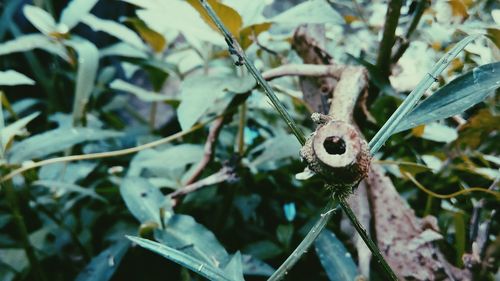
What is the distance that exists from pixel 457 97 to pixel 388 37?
185 millimetres

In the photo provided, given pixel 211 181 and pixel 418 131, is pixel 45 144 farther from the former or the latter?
pixel 418 131

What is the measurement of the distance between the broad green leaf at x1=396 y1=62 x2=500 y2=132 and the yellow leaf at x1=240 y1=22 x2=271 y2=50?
29cm

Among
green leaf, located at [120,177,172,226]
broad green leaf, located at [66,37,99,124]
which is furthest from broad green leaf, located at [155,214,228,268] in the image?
broad green leaf, located at [66,37,99,124]

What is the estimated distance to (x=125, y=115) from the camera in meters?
1.72

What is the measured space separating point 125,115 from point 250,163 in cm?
116

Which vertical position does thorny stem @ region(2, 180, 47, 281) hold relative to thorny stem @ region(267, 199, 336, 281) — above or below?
above

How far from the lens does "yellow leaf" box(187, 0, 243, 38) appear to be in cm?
56

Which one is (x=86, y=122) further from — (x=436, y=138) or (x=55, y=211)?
(x=436, y=138)

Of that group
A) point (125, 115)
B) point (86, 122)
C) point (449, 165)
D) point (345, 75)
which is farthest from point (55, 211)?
point (125, 115)

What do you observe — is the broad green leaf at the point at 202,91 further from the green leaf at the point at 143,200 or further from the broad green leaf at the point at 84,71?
the broad green leaf at the point at 84,71

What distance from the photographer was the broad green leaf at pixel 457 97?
40cm

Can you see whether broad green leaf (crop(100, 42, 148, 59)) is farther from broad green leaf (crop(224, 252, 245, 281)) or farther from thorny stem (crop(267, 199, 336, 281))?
thorny stem (crop(267, 199, 336, 281))

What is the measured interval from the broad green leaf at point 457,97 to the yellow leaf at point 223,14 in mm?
286

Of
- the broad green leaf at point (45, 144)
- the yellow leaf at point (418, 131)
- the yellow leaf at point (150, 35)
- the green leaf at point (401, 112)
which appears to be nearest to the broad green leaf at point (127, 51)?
the yellow leaf at point (150, 35)
